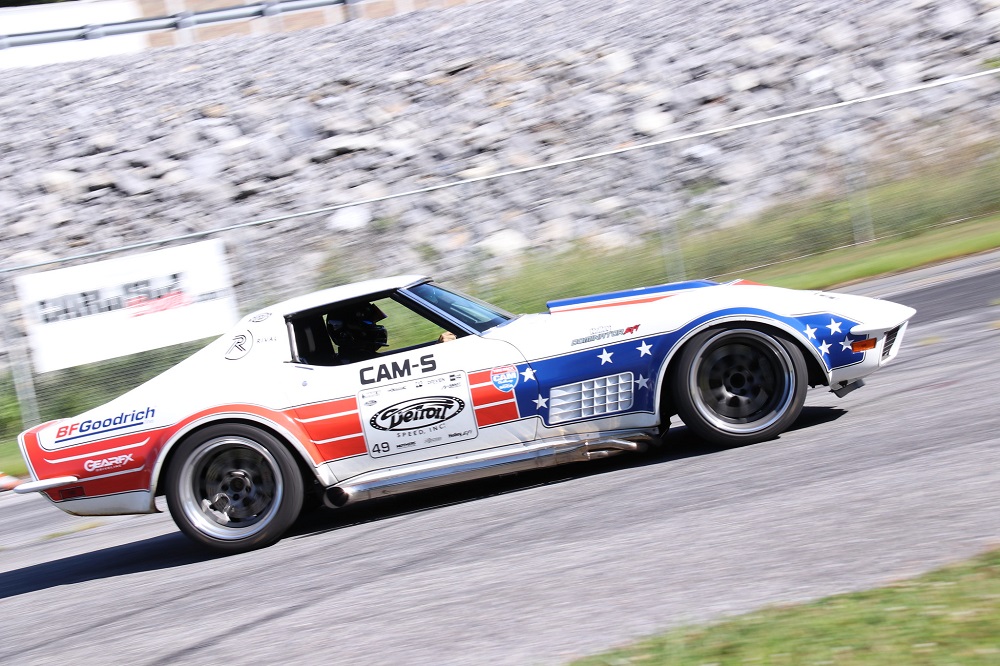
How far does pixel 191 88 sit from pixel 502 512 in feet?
62.2

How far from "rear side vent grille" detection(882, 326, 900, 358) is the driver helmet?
3058 mm

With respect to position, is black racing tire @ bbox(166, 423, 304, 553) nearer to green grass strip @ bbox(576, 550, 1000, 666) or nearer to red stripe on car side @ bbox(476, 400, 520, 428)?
red stripe on car side @ bbox(476, 400, 520, 428)

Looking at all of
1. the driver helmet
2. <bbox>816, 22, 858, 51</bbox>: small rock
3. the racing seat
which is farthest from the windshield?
<bbox>816, 22, 858, 51</bbox>: small rock

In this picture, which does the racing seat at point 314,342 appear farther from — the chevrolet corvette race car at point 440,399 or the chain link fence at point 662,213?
the chain link fence at point 662,213

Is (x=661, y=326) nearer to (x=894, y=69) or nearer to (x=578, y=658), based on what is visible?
(x=578, y=658)

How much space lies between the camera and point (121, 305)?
40.3ft

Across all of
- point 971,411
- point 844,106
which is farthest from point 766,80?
point 971,411

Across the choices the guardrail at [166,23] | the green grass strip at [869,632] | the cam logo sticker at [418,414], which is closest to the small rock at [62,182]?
the guardrail at [166,23]

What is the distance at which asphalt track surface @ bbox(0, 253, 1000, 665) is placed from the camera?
13.3ft

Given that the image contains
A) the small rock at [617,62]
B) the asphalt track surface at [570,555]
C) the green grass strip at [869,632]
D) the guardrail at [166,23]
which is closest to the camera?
the green grass strip at [869,632]

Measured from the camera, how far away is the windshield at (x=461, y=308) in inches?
248

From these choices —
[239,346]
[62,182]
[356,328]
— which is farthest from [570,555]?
[62,182]

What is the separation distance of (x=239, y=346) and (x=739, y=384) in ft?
10.3

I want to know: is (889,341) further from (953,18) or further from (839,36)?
(953,18)
